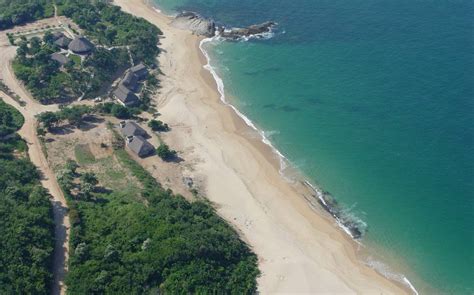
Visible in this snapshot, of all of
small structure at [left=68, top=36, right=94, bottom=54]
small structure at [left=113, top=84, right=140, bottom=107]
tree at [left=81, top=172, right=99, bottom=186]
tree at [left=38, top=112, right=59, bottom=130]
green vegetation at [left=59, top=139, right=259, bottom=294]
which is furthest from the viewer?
small structure at [left=68, top=36, right=94, bottom=54]

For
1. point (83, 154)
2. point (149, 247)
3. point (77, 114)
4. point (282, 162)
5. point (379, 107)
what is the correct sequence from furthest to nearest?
point (379, 107) → point (77, 114) → point (282, 162) → point (83, 154) → point (149, 247)

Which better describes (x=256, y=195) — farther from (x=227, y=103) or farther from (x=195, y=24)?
(x=195, y=24)

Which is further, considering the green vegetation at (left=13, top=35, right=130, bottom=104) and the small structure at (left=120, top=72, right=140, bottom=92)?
the small structure at (left=120, top=72, right=140, bottom=92)

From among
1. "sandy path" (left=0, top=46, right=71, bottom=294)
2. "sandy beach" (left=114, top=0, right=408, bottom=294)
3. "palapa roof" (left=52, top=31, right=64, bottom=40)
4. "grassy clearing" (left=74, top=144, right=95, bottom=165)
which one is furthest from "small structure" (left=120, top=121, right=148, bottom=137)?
"palapa roof" (left=52, top=31, right=64, bottom=40)

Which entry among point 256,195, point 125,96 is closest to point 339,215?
point 256,195

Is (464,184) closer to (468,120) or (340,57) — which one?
(468,120)

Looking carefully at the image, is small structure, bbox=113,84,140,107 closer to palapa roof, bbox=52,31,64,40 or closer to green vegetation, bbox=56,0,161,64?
green vegetation, bbox=56,0,161,64

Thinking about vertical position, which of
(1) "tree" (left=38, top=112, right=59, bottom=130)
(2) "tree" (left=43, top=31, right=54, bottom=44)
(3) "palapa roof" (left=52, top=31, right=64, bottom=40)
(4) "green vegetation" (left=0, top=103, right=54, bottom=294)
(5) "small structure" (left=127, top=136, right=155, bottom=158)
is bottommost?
(4) "green vegetation" (left=0, top=103, right=54, bottom=294)
